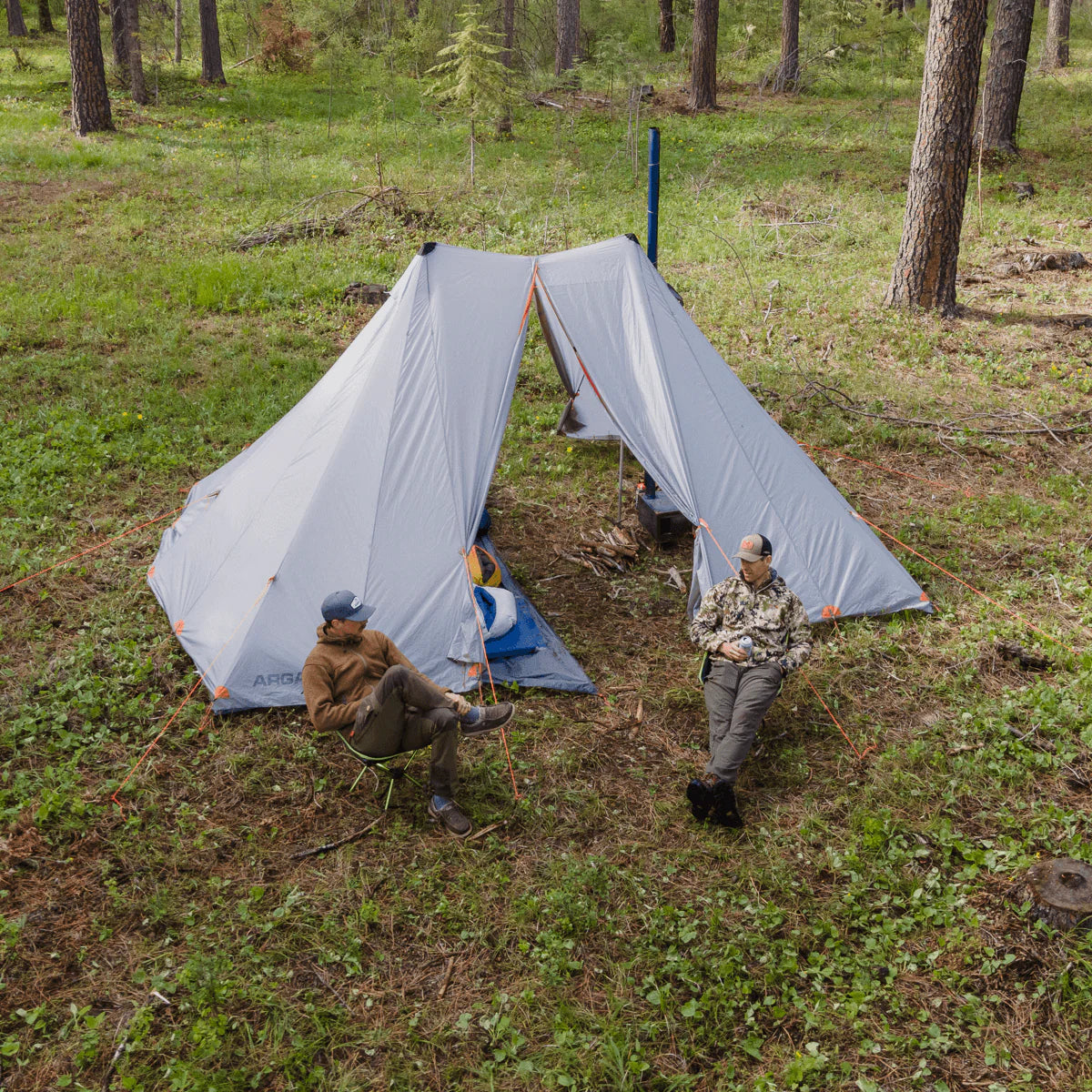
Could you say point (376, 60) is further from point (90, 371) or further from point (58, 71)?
point (90, 371)

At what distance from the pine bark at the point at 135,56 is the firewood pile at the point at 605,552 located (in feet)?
54.4

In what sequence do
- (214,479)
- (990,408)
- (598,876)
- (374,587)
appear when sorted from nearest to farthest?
1. (598,876)
2. (374,587)
3. (214,479)
4. (990,408)

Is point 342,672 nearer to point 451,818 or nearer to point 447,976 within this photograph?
point 451,818

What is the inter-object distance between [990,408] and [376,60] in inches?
681

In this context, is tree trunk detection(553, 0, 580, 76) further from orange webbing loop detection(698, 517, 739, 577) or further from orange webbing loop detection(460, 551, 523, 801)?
orange webbing loop detection(460, 551, 523, 801)

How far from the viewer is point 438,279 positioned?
6.27m

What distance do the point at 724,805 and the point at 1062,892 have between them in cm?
150

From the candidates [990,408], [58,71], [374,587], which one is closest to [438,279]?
[374,587]

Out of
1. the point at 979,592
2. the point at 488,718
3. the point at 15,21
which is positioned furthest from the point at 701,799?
the point at 15,21

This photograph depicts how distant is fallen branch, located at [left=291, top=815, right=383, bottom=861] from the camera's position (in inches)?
173

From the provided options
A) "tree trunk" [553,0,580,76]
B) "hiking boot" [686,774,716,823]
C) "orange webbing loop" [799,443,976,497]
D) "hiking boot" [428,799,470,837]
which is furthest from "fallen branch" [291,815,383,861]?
"tree trunk" [553,0,580,76]

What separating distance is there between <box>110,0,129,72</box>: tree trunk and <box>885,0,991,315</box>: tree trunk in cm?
1539

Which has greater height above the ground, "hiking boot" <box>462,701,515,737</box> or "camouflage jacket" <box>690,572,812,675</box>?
"camouflage jacket" <box>690,572,812,675</box>

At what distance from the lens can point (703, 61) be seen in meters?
17.9
